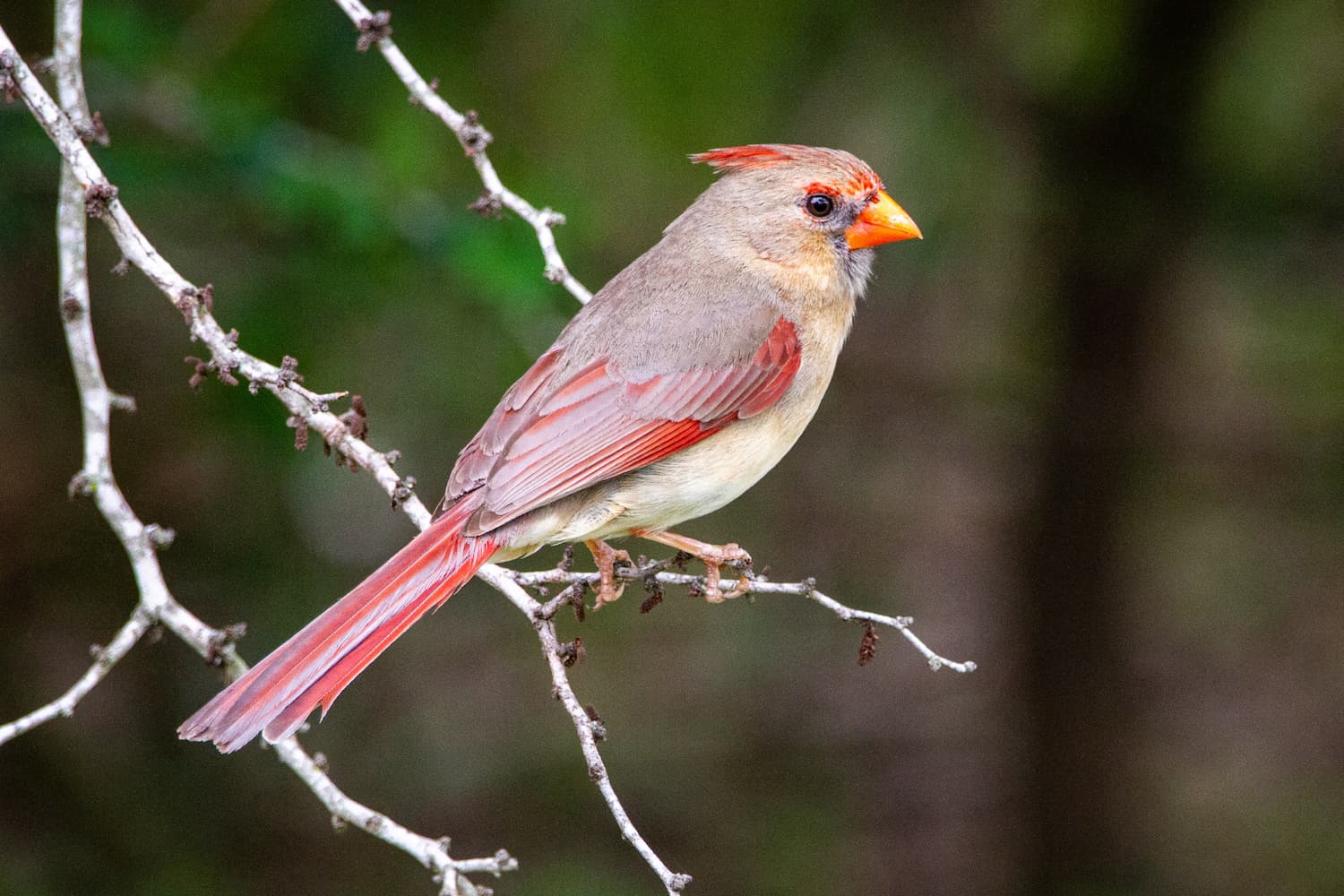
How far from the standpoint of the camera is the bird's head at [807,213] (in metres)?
4.21

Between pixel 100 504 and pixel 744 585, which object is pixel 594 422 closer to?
pixel 744 585

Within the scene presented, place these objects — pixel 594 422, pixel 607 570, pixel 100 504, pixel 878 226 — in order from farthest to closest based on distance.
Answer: pixel 878 226 → pixel 594 422 → pixel 607 570 → pixel 100 504

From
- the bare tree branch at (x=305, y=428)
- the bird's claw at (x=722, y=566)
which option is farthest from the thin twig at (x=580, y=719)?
the bird's claw at (x=722, y=566)

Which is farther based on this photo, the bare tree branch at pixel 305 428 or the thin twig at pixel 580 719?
the bare tree branch at pixel 305 428

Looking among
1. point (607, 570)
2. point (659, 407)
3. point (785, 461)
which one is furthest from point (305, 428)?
point (785, 461)

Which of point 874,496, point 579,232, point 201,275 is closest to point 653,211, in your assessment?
point 579,232

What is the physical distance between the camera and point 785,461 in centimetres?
711

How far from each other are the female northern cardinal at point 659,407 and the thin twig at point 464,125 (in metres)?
0.27

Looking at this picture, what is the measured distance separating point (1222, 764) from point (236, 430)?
16.1 ft

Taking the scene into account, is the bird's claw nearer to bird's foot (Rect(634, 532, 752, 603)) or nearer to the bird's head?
bird's foot (Rect(634, 532, 752, 603))

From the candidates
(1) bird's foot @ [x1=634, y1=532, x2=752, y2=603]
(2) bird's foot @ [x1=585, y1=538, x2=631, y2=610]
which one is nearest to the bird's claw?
(1) bird's foot @ [x1=634, y1=532, x2=752, y2=603]

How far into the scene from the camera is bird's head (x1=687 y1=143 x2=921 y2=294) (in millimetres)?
4215

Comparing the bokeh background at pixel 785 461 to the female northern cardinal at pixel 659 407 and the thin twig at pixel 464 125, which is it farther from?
the thin twig at pixel 464 125

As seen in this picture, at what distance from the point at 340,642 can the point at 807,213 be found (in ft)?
5.97
